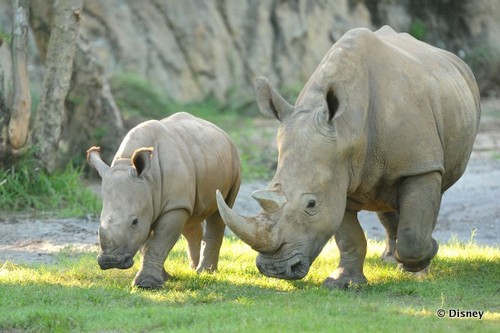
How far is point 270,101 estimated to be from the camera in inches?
→ 342

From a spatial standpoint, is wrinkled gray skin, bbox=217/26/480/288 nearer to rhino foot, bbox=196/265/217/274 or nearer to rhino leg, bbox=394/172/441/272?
rhino leg, bbox=394/172/441/272

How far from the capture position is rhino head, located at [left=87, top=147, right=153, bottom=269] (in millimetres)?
8242

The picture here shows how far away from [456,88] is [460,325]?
3.06 meters

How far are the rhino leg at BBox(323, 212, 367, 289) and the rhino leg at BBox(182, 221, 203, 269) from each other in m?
1.58

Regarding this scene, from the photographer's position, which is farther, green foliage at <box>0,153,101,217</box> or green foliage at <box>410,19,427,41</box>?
green foliage at <box>410,19,427,41</box>

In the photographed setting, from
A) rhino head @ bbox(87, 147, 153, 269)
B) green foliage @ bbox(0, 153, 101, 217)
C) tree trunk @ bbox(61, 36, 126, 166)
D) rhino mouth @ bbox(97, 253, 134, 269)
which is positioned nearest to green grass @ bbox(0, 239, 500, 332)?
rhino mouth @ bbox(97, 253, 134, 269)

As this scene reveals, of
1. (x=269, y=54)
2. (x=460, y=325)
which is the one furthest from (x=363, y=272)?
(x=269, y=54)

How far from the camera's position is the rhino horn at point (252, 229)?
7750mm

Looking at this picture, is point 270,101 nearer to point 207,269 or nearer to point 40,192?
point 207,269

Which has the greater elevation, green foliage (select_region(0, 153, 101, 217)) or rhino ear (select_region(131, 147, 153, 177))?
rhino ear (select_region(131, 147, 153, 177))

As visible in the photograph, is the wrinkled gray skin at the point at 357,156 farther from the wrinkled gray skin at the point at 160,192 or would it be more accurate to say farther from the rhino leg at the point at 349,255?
the wrinkled gray skin at the point at 160,192

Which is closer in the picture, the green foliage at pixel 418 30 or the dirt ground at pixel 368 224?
the dirt ground at pixel 368 224

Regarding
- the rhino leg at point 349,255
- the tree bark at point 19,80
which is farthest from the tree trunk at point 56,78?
the rhino leg at point 349,255

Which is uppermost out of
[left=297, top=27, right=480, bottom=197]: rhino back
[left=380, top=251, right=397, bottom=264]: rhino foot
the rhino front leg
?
[left=297, top=27, right=480, bottom=197]: rhino back
